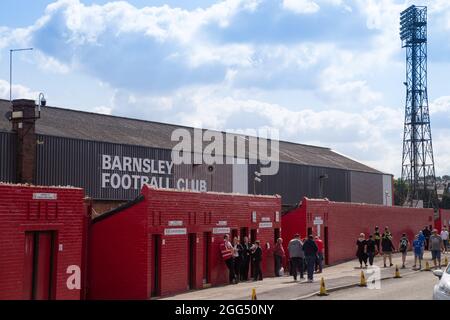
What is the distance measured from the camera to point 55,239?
17266 millimetres

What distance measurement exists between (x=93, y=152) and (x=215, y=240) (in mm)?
8921

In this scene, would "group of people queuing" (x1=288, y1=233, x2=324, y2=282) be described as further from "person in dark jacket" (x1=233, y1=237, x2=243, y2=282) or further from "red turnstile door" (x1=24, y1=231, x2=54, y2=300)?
"red turnstile door" (x1=24, y1=231, x2=54, y2=300)

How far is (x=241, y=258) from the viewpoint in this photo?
81.9 feet

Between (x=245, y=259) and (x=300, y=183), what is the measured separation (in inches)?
754

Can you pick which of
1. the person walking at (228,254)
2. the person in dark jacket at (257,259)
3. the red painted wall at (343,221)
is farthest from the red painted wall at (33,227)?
the red painted wall at (343,221)

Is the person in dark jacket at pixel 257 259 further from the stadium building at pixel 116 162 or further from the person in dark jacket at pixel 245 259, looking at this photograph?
the stadium building at pixel 116 162

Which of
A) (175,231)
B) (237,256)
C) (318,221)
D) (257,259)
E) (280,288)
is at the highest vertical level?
(318,221)

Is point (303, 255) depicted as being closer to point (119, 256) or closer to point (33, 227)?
point (119, 256)

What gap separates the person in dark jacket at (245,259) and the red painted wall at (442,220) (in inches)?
1294

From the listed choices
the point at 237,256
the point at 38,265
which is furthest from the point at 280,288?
the point at 38,265

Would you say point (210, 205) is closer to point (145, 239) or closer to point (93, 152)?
point (145, 239)

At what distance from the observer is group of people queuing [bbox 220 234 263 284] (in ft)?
79.6

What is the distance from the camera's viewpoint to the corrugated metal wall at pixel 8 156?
85.6ft

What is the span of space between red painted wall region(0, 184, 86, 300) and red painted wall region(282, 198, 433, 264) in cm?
1541
